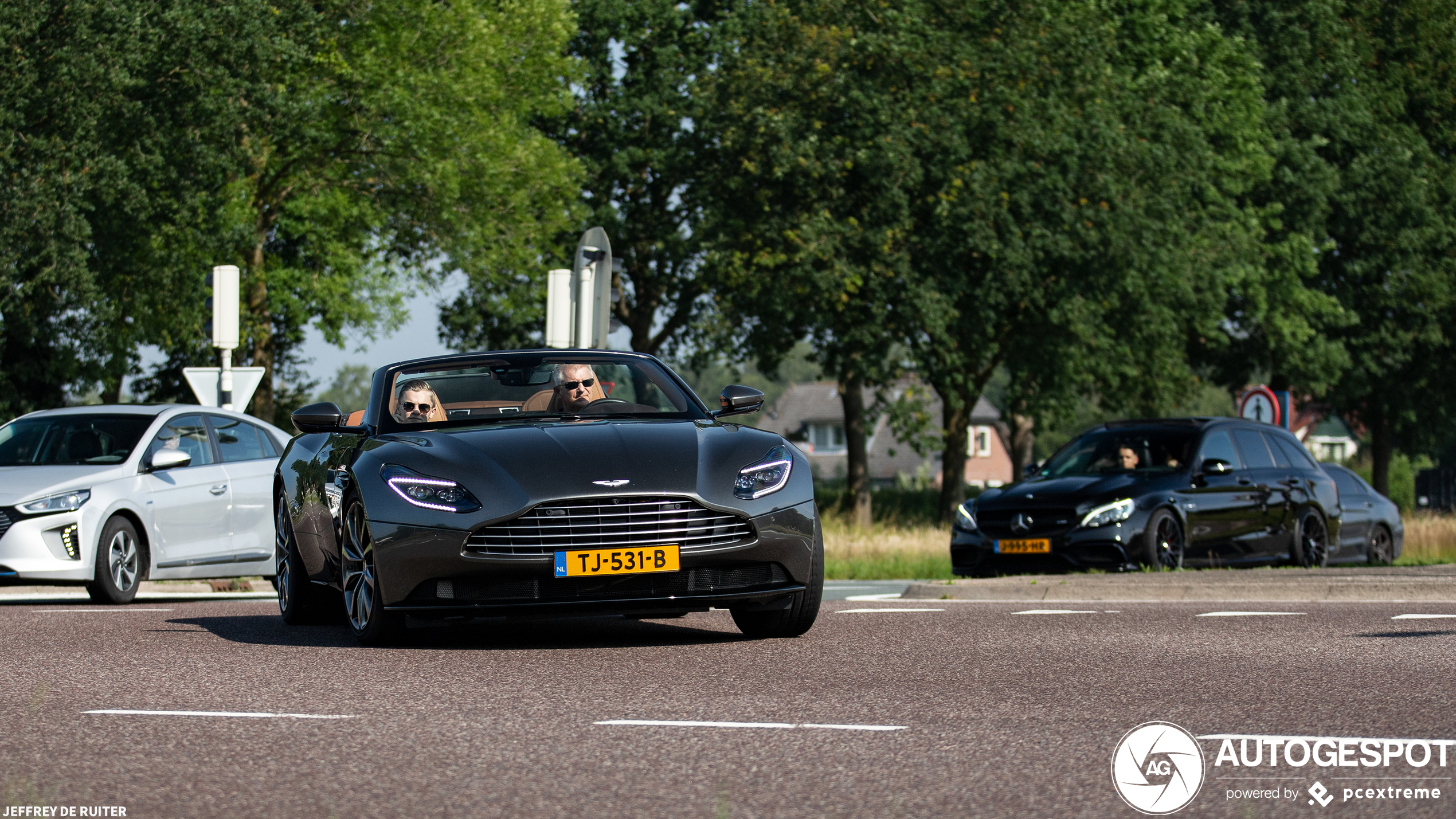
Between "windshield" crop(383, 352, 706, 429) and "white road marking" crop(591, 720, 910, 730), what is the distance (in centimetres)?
335

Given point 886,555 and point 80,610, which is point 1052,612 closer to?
point 80,610

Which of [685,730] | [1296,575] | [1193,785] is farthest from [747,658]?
[1296,575]

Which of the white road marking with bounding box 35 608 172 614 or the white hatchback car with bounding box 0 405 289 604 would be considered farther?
the white hatchback car with bounding box 0 405 289 604

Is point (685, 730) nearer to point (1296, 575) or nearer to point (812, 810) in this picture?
point (812, 810)

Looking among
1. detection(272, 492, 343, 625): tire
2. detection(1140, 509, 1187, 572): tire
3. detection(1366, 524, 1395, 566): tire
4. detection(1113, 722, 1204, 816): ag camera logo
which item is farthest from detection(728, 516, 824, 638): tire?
detection(1366, 524, 1395, 566): tire

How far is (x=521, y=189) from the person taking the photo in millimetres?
38375

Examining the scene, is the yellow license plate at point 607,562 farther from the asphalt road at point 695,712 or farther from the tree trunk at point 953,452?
the tree trunk at point 953,452

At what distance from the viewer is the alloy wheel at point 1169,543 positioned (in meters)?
15.2

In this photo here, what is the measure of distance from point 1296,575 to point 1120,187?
74.1ft

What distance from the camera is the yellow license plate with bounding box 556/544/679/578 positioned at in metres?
8.02

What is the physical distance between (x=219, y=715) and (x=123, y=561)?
732 cm

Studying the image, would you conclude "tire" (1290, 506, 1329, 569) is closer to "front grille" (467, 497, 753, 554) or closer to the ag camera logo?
"front grille" (467, 497, 753, 554)

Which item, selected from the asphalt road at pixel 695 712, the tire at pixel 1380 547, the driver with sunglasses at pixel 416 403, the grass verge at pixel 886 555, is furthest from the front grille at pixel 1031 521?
the driver with sunglasses at pixel 416 403

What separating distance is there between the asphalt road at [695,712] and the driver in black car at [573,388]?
122 cm
